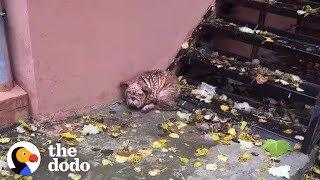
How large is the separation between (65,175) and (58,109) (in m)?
0.98

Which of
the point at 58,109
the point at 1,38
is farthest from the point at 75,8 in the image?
the point at 58,109

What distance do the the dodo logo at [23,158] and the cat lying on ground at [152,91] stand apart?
132 cm

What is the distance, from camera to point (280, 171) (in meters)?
3.76

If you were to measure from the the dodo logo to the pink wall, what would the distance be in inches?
20.8

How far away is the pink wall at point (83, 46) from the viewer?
3895 millimetres

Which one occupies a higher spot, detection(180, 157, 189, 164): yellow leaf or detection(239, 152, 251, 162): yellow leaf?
detection(239, 152, 251, 162): yellow leaf

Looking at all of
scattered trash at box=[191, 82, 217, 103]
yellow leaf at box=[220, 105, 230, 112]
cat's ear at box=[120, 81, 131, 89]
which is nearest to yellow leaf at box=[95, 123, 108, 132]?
cat's ear at box=[120, 81, 131, 89]

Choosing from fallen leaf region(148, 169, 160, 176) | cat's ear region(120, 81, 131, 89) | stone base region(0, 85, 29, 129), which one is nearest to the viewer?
fallen leaf region(148, 169, 160, 176)

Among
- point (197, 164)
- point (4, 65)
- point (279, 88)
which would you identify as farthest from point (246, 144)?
point (4, 65)

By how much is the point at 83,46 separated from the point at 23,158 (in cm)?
130

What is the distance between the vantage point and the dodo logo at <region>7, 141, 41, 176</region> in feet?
11.6

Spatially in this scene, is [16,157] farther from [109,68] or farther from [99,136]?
[109,68]

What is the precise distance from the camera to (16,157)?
11.9 feet

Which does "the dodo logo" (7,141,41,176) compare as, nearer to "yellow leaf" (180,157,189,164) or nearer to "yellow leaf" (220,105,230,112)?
"yellow leaf" (180,157,189,164)
